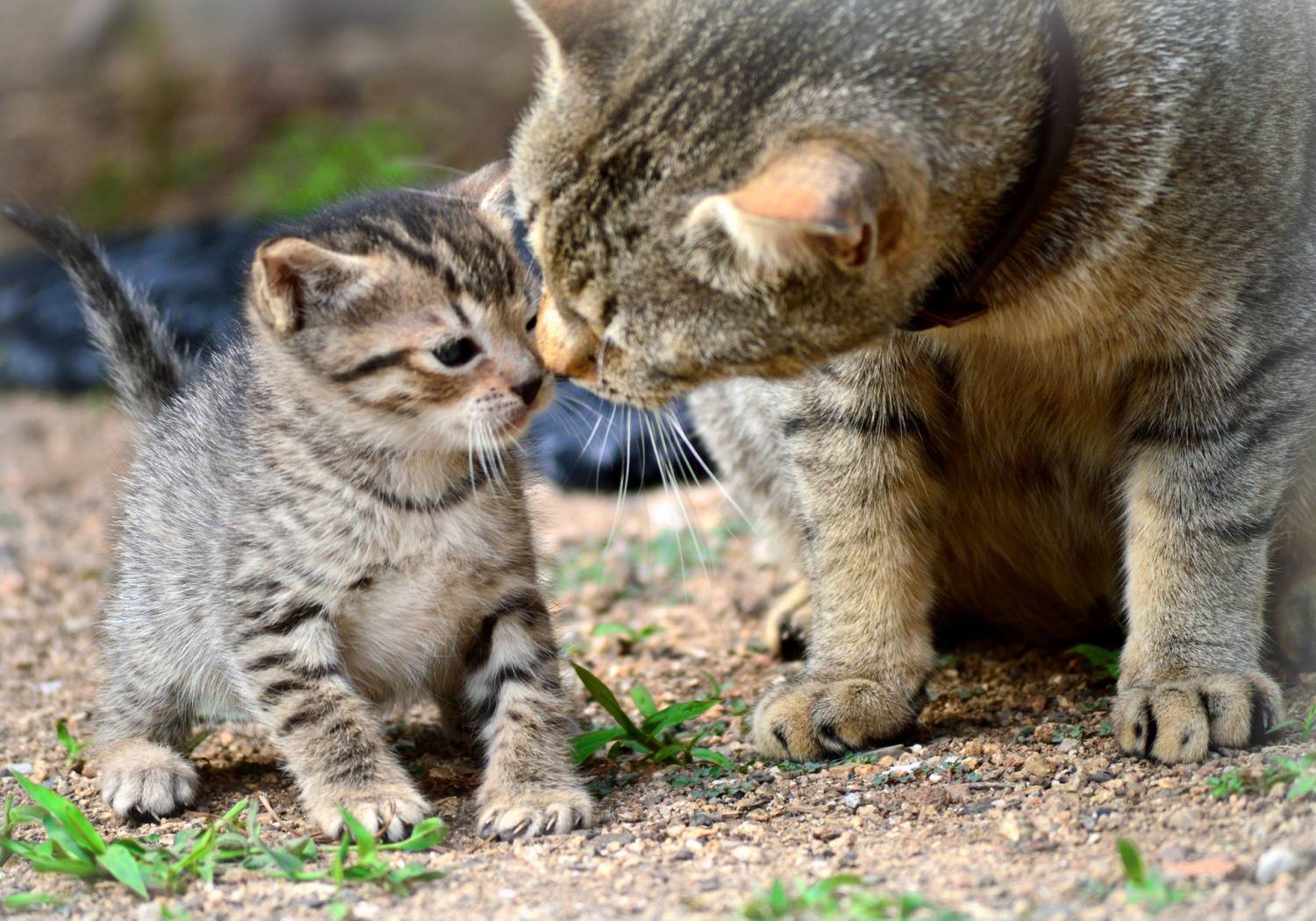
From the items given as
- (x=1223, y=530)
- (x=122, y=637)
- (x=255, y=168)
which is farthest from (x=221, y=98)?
(x=1223, y=530)

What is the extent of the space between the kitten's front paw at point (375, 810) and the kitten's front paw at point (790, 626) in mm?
1501

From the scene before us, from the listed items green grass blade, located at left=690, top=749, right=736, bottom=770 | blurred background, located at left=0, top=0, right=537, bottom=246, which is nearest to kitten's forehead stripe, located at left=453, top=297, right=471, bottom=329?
green grass blade, located at left=690, top=749, right=736, bottom=770

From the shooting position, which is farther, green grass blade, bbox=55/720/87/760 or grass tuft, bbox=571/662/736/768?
green grass blade, bbox=55/720/87/760

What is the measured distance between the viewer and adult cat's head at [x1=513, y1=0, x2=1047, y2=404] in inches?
90.3

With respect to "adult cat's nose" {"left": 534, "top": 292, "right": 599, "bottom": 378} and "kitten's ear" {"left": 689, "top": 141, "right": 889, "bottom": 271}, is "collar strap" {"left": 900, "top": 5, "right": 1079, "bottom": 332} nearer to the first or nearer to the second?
"kitten's ear" {"left": 689, "top": 141, "right": 889, "bottom": 271}

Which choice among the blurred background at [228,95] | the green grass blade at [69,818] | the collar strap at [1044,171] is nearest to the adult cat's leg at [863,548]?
the collar strap at [1044,171]

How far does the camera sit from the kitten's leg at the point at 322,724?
2.67 metres

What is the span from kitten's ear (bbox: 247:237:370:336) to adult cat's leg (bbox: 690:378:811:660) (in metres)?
1.22

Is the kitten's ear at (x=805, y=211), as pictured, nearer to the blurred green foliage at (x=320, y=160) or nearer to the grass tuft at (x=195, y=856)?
the grass tuft at (x=195, y=856)

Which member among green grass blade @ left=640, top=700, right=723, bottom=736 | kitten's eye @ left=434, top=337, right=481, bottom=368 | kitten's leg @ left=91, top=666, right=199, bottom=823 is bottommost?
green grass blade @ left=640, top=700, right=723, bottom=736

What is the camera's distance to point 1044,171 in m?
2.51

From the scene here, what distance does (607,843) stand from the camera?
102 inches

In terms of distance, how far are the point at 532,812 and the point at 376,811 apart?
0.31 meters

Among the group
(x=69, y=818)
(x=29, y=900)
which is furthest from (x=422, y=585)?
(x=29, y=900)
